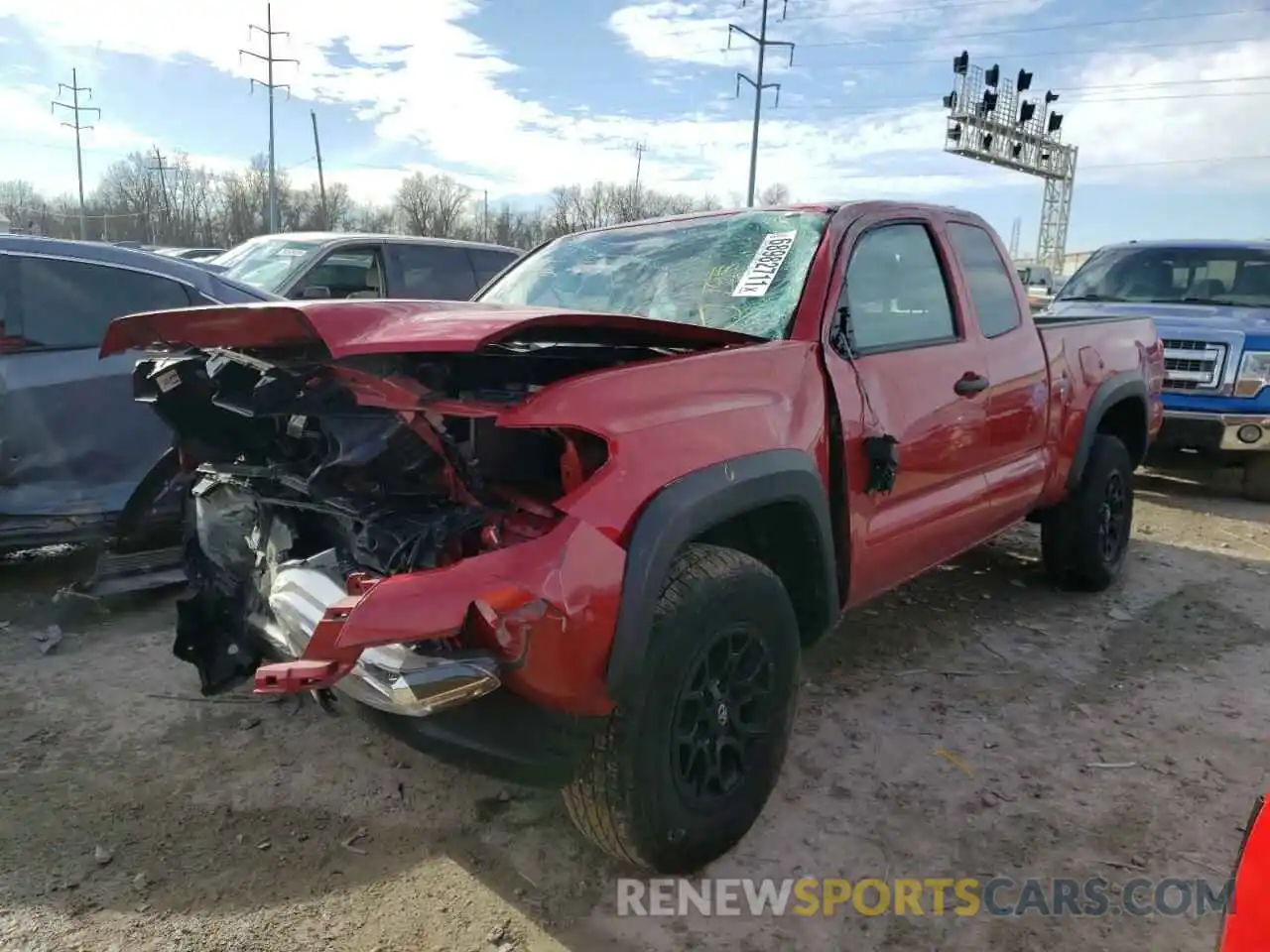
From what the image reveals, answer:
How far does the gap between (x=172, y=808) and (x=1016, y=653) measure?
3468 mm

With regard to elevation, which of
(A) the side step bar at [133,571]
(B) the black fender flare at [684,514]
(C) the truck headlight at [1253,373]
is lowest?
(A) the side step bar at [133,571]

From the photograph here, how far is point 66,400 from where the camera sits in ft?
14.5

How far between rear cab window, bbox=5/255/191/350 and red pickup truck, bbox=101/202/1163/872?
6.00ft

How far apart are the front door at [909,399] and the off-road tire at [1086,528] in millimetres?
1193

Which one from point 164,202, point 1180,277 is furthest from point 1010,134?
point 164,202

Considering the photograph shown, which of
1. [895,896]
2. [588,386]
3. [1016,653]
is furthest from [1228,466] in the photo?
[588,386]

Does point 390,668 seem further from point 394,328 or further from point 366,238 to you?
point 366,238

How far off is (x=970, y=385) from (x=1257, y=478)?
5.34 m

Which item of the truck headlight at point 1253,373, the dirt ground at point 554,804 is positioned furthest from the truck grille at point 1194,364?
the dirt ground at point 554,804

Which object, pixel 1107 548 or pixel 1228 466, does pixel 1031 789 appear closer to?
Result: pixel 1107 548

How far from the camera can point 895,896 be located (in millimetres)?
2582

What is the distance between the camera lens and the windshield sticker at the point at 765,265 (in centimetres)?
319

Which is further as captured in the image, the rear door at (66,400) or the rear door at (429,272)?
the rear door at (429,272)

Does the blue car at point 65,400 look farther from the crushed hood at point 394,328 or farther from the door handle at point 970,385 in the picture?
the door handle at point 970,385
